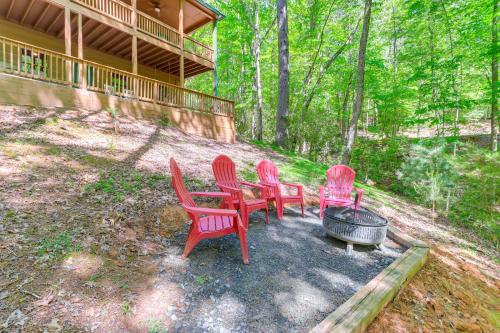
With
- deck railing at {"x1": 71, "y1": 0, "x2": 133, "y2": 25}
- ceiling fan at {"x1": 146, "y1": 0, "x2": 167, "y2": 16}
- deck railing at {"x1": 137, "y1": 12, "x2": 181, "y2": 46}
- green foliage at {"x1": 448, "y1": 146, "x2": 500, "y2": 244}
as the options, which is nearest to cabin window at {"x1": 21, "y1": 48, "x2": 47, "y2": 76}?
deck railing at {"x1": 71, "y1": 0, "x2": 133, "y2": 25}

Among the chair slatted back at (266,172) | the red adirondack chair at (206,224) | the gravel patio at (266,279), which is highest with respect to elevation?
the chair slatted back at (266,172)

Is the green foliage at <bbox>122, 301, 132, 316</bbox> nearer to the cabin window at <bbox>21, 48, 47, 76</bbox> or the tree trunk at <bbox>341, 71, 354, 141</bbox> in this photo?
the cabin window at <bbox>21, 48, 47, 76</bbox>

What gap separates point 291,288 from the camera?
229 centimetres

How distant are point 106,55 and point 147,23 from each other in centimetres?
Answer: 279

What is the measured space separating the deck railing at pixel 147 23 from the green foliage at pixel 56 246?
8.97 meters

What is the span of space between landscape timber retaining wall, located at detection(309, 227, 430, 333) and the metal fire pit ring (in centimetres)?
38

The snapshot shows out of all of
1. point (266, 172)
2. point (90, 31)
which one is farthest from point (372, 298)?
point (90, 31)

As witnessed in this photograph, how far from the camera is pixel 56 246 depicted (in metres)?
2.16

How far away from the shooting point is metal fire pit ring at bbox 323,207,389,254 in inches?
123

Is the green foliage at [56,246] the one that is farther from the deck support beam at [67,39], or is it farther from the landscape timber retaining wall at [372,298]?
the deck support beam at [67,39]

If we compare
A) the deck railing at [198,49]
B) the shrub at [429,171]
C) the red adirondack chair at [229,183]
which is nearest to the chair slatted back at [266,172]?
the red adirondack chair at [229,183]

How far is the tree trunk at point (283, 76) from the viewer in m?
10.4

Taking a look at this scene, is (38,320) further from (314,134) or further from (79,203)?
(314,134)

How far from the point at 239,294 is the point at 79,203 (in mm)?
2209
